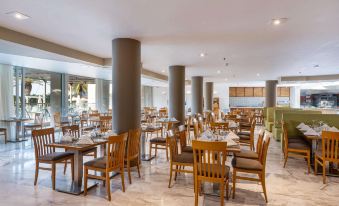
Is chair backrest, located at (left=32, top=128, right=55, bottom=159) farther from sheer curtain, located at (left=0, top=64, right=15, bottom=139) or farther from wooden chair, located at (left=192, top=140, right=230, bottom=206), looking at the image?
sheer curtain, located at (left=0, top=64, right=15, bottom=139)

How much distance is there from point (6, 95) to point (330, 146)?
9.26m

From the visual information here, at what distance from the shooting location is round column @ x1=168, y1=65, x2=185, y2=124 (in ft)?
25.7

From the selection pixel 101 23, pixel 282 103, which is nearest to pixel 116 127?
pixel 101 23

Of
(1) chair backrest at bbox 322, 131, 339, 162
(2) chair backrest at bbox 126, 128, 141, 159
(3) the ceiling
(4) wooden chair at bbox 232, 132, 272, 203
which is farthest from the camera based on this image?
(2) chair backrest at bbox 126, 128, 141, 159

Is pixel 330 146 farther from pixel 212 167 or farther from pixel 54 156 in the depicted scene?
pixel 54 156

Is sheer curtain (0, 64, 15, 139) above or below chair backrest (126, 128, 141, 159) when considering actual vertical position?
above

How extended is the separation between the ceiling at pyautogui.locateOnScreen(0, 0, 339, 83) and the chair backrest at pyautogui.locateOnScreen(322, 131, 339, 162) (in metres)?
1.86

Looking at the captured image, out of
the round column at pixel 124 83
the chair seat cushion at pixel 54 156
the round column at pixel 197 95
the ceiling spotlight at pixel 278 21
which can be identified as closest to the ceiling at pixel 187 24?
the ceiling spotlight at pixel 278 21

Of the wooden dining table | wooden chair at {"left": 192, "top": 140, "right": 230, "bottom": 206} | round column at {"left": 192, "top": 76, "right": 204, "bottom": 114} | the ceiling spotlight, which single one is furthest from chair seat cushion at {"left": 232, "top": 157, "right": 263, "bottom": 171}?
round column at {"left": 192, "top": 76, "right": 204, "bottom": 114}

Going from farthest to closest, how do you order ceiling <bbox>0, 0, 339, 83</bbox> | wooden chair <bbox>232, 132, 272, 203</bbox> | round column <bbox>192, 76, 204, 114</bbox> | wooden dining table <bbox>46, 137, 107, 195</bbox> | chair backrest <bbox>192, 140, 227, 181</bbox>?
round column <bbox>192, 76, 204, 114</bbox>
wooden dining table <bbox>46, 137, 107, 195</bbox>
wooden chair <bbox>232, 132, 272, 203</bbox>
ceiling <bbox>0, 0, 339, 83</bbox>
chair backrest <bbox>192, 140, 227, 181</bbox>

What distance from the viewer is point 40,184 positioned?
368cm

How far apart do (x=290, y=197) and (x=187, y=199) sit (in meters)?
1.55

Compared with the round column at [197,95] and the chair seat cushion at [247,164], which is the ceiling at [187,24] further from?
the round column at [197,95]

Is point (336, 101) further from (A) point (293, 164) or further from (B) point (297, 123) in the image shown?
(A) point (293, 164)
